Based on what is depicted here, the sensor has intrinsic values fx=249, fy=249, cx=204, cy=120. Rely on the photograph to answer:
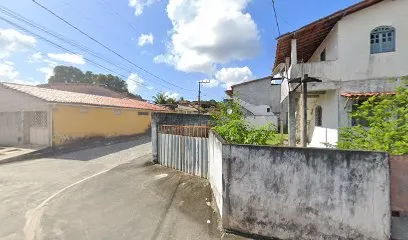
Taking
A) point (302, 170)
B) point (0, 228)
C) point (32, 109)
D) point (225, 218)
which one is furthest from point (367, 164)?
point (32, 109)

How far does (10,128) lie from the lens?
15.9 m

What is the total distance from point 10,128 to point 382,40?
2035 centimetres

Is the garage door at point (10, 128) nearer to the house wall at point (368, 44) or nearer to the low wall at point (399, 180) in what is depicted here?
the house wall at point (368, 44)

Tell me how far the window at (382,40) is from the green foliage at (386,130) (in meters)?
5.18

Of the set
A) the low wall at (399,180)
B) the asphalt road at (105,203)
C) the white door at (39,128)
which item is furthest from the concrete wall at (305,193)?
the white door at (39,128)

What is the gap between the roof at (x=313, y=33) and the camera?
9117mm

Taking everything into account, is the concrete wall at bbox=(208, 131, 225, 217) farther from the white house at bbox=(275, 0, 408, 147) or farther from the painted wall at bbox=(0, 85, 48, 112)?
the painted wall at bbox=(0, 85, 48, 112)

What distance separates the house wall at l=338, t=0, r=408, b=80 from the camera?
8.92 metres

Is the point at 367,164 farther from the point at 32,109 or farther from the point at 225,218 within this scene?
the point at 32,109

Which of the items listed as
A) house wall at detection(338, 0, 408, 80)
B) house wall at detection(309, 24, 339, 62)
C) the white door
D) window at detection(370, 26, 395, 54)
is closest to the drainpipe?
house wall at detection(309, 24, 339, 62)

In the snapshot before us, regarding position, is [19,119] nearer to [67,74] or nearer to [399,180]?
[399,180]

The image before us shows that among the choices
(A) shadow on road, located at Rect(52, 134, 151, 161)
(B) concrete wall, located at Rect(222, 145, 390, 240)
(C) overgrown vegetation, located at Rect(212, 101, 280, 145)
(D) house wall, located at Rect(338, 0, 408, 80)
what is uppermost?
(D) house wall, located at Rect(338, 0, 408, 80)

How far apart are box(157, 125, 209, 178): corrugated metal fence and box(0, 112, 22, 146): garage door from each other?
37.0ft

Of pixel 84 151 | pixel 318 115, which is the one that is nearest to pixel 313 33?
pixel 318 115
